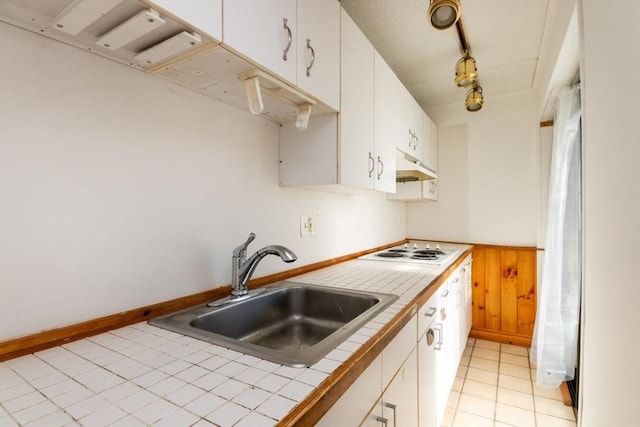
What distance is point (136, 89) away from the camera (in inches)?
36.9

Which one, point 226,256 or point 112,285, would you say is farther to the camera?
point 226,256

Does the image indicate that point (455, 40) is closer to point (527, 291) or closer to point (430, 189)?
point (430, 189)

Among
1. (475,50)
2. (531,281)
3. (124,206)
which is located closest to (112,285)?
(124,206)

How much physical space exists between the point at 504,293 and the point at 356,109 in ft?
8.15

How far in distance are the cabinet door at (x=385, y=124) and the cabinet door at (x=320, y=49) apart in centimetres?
47

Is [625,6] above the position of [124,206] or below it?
above

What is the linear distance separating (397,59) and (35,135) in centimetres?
222

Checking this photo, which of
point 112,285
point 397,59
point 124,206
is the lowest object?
point 112,285

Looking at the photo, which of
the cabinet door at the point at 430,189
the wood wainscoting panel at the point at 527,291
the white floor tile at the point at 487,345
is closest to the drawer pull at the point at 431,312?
the cabinet door at the point at 430,189

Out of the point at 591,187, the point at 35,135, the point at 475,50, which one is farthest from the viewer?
the point at 475,50

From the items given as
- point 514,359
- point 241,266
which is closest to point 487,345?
point 514,359

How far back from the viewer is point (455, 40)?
79.1 inches

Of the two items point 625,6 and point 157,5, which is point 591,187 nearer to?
point 625,6

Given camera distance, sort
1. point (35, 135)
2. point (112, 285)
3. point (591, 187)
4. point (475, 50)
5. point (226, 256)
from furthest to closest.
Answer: point (475, 50) < point (226, 256) < point (591, 187) < point (112, 285) < point (35, 135)
